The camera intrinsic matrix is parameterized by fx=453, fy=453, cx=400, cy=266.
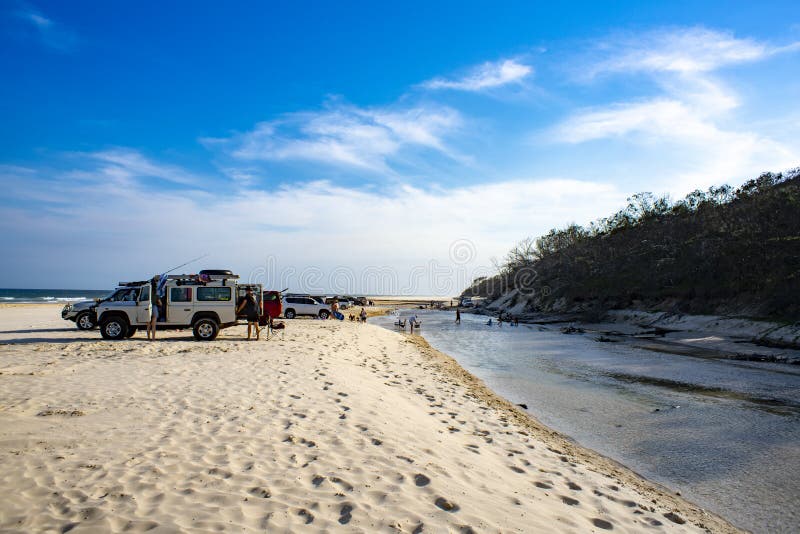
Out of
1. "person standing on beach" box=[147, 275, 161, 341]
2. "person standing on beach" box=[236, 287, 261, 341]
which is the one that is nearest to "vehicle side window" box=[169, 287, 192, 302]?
"person standing on beach" box=[147, 275, 161, 341]

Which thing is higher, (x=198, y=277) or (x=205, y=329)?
(x=198, y=277)

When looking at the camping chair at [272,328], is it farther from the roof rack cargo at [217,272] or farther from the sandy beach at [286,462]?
the sandy beach at [286,462]

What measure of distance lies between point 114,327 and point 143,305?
1363 mm

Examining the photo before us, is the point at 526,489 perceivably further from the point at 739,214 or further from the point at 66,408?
the point at 739,214

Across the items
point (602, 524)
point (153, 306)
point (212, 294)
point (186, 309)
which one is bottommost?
point (602, 524)

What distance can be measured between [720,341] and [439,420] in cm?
2647

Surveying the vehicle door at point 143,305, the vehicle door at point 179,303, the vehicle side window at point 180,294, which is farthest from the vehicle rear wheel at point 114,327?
the vehicle side window at point 180,294

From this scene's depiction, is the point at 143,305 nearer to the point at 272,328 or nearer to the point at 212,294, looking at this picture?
the point at 212,294

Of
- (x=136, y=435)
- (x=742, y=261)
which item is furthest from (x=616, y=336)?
(x=136, y=435)

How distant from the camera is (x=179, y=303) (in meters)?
18.4

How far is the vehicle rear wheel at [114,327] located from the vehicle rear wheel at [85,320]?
18.1 feet

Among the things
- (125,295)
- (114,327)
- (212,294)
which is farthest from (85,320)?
(212,294)

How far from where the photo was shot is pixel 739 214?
45.7 meters

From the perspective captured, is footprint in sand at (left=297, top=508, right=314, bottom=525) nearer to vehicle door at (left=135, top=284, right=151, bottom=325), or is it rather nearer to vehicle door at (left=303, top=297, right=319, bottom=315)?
vehicle door at (left=135, top=284, right=151, bottom=325)
